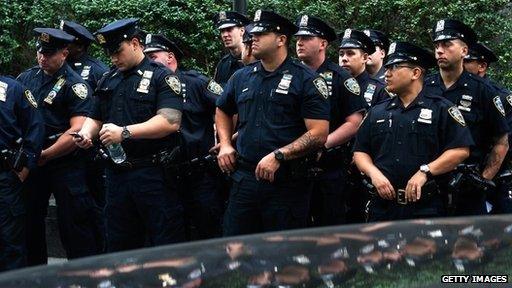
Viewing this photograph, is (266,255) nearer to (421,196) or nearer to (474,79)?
(421,196)

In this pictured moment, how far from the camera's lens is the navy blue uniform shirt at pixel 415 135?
548 cm

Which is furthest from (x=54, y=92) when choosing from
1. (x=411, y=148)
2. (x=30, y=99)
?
(x=411, y=148)

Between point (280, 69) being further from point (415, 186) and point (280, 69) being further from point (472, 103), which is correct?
point (472, 103)

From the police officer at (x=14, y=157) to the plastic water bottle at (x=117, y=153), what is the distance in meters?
0.66

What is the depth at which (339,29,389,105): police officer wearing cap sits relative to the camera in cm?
720

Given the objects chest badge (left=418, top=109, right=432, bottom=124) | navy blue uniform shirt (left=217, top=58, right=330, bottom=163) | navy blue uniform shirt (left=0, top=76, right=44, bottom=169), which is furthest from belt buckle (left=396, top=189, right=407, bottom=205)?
navy blue uniform shirt (left=0, top=76, right=44, bottom=169)

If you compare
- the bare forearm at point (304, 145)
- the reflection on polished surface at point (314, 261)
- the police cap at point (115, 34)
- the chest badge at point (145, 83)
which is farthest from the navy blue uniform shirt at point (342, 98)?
the reflection on polished surface at point (314, 261)

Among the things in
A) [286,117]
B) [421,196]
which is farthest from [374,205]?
[286,117]

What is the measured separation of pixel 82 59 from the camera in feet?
26.6

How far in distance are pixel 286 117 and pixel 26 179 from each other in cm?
216

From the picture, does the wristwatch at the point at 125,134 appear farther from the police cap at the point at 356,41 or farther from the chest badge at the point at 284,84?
the police cap at the point at 356,41

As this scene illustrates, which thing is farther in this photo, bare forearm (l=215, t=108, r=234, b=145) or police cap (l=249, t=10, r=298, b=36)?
bare forearm (l=215, t=108, r=234, b=145)

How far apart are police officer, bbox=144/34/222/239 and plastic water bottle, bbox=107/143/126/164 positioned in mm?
1164

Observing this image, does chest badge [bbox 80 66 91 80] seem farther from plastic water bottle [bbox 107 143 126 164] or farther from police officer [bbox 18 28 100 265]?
plastic water bottle [bbox 107 143 126 164]
